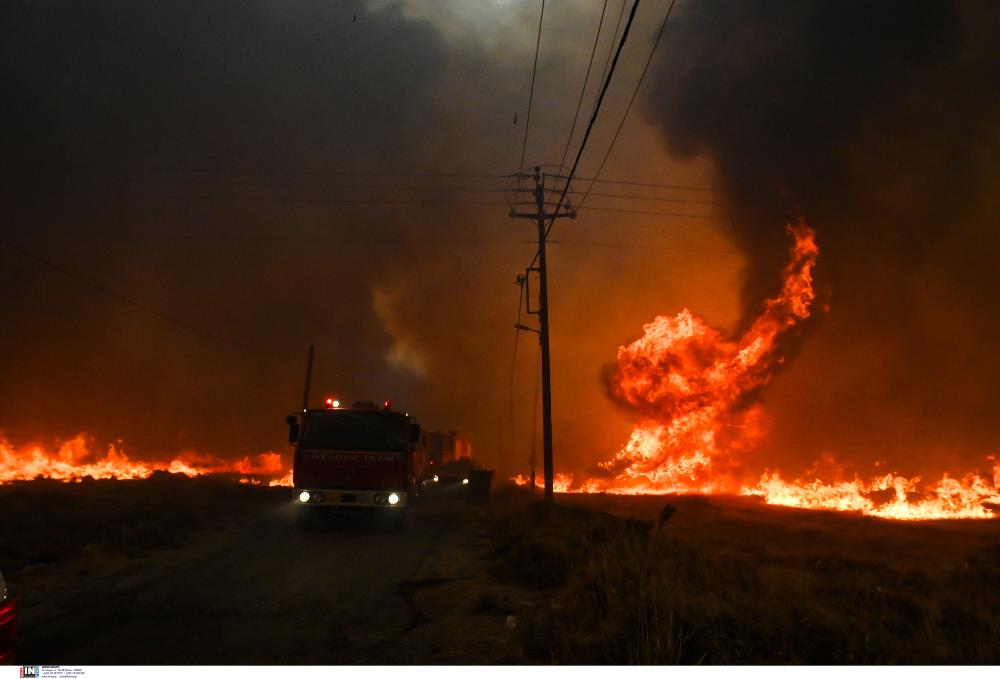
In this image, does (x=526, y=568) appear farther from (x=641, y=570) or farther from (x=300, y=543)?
(x=300, y=543)

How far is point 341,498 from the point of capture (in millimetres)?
14773

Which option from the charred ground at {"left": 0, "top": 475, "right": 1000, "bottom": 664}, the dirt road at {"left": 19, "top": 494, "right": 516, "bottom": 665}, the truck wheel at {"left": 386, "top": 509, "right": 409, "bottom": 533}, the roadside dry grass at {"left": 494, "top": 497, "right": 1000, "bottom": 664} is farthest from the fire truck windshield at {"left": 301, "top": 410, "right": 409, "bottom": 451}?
the roadside dry grass at {"left": 494, "top": 497, "right": 1000, "bottom": 664}

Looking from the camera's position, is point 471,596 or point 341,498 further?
point 341,498

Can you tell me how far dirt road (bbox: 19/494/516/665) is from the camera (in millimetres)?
6141

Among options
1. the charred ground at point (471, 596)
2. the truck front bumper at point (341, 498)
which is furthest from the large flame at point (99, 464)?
the charred ground at point (471, 596)

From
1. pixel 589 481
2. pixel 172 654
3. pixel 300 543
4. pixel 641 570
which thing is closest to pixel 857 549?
pixel 641 570

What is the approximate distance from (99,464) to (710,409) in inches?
1903

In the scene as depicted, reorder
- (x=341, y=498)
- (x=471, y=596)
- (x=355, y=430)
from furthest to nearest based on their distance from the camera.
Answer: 1. (x=355, y=430)
2. (x=341, y=498)
3. (x=471, y=596)

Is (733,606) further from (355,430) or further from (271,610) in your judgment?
(355,430)

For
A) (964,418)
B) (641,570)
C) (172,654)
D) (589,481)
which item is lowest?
(172,654)

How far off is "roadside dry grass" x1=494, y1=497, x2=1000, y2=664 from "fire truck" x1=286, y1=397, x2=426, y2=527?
2.98 metres

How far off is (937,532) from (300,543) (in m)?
20.2

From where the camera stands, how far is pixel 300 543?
13.6m

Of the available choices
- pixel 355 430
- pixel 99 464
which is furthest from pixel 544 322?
pixel 99 464
